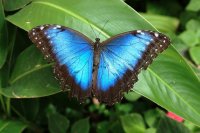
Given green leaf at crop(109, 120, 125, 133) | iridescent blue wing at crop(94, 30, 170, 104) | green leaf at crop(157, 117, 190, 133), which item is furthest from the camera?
green leaf at crop(109, 120, 125, 133)

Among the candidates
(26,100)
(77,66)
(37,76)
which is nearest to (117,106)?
(26,100)

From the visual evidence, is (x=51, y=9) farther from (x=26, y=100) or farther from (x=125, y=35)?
(x=26, y=100)

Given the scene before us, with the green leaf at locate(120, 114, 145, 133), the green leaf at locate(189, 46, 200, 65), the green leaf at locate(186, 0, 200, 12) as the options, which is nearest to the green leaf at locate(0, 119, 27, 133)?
the green leaf at locate(120, 114, 145, 133)

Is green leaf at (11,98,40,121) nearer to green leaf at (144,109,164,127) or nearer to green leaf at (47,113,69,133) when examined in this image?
green leaf at (47,113,69,133)

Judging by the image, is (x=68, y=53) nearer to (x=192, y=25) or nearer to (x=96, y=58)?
(x=96, y=58)

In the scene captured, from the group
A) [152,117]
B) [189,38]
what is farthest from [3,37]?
[189,38]
